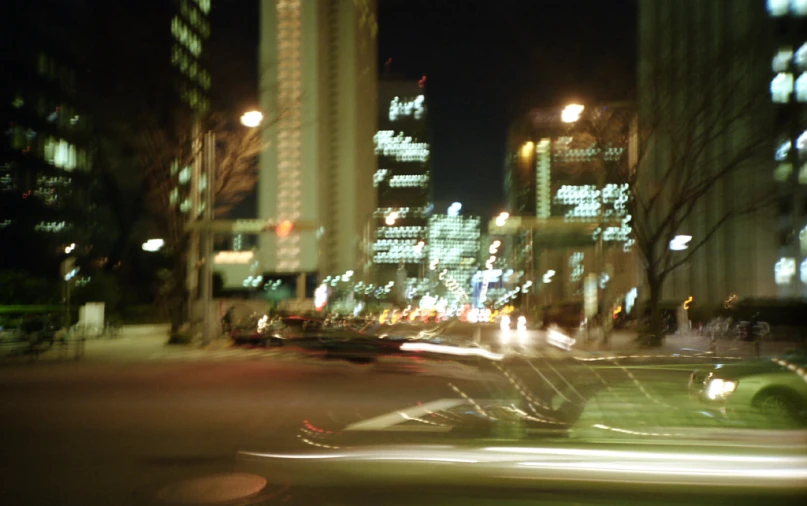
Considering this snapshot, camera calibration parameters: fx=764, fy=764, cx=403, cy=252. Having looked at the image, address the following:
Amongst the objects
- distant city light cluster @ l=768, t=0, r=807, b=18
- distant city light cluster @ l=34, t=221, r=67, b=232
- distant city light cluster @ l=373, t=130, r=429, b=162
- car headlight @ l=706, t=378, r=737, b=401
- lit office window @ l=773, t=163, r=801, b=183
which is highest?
distant city light cluster @ l=373, t=130, r=429, b=162

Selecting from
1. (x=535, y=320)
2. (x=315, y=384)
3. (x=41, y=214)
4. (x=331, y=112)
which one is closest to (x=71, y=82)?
(x=41, y=214)

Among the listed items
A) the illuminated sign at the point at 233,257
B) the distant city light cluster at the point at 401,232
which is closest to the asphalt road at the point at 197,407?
the illuminated sign at the point at 233,257

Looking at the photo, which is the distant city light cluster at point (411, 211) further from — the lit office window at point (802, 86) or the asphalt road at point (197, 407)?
the asphalt road at point (197, 407)

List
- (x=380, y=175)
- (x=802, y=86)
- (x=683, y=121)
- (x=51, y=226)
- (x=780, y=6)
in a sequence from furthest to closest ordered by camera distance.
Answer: (x=380, y=175), (x=780, y=6), (x=802, y=86), (x=51, y=226), (x=683, y=121)

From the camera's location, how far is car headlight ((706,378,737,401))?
10280 millimetres

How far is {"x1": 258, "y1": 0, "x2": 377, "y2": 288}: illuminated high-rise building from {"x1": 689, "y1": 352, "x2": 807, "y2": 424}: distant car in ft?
344

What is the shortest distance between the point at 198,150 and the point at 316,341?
12.2 metres

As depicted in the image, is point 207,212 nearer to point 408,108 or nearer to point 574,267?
point 574,267

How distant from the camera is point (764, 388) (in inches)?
392

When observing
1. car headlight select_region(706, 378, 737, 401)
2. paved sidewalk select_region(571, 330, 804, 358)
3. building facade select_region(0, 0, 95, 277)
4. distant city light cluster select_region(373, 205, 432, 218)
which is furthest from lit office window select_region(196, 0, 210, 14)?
distant city light cluster select_region(373, 205, 432, 218)

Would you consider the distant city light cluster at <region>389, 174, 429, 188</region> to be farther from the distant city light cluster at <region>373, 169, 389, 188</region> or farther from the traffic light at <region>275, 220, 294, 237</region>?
the traffic light at <region>275, 220, 294, 237</region>

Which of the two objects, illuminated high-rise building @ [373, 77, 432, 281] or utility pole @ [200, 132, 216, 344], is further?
illuminated high-rise building @ [373, 77, 432, 281]

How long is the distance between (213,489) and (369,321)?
3418 cm

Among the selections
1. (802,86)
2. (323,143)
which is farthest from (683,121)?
(323,143)
